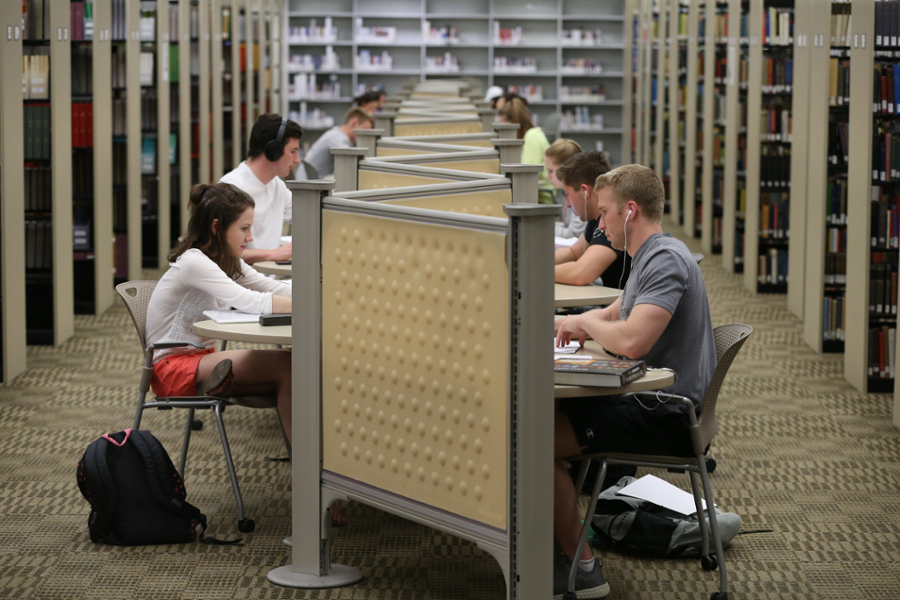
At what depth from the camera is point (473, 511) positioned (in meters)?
2.39

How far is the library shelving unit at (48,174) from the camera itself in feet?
18.6

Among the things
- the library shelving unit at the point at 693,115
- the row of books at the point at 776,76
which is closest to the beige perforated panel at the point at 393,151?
the row of books at the point at 776,76

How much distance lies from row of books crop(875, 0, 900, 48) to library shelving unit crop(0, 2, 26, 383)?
14.2 ft

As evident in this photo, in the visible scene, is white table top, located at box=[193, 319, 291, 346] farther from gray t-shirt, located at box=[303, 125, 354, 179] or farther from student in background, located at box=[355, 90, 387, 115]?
student in background, located at box=[355, 90, 387, 115]

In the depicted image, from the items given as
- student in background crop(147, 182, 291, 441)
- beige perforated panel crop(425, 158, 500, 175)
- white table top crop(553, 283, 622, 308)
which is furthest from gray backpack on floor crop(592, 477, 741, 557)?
beige perforated panel crop(425, 158, 500, 175)

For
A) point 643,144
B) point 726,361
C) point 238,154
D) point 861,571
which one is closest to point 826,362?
point 861,571

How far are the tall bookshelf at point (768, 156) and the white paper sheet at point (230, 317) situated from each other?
17.0ft

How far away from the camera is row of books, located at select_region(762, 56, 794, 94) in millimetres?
7758

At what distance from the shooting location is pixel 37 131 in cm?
577

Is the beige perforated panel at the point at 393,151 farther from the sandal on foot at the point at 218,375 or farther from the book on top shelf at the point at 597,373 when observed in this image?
the book on top shelf at the point at 597,373

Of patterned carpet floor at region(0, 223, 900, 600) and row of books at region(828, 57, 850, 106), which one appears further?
row of books at region(828, 57, 850, 106)

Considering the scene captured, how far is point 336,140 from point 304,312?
5.36 m

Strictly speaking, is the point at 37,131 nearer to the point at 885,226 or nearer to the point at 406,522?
the point at 406,522

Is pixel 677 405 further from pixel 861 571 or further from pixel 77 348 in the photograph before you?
pixel 77 348
